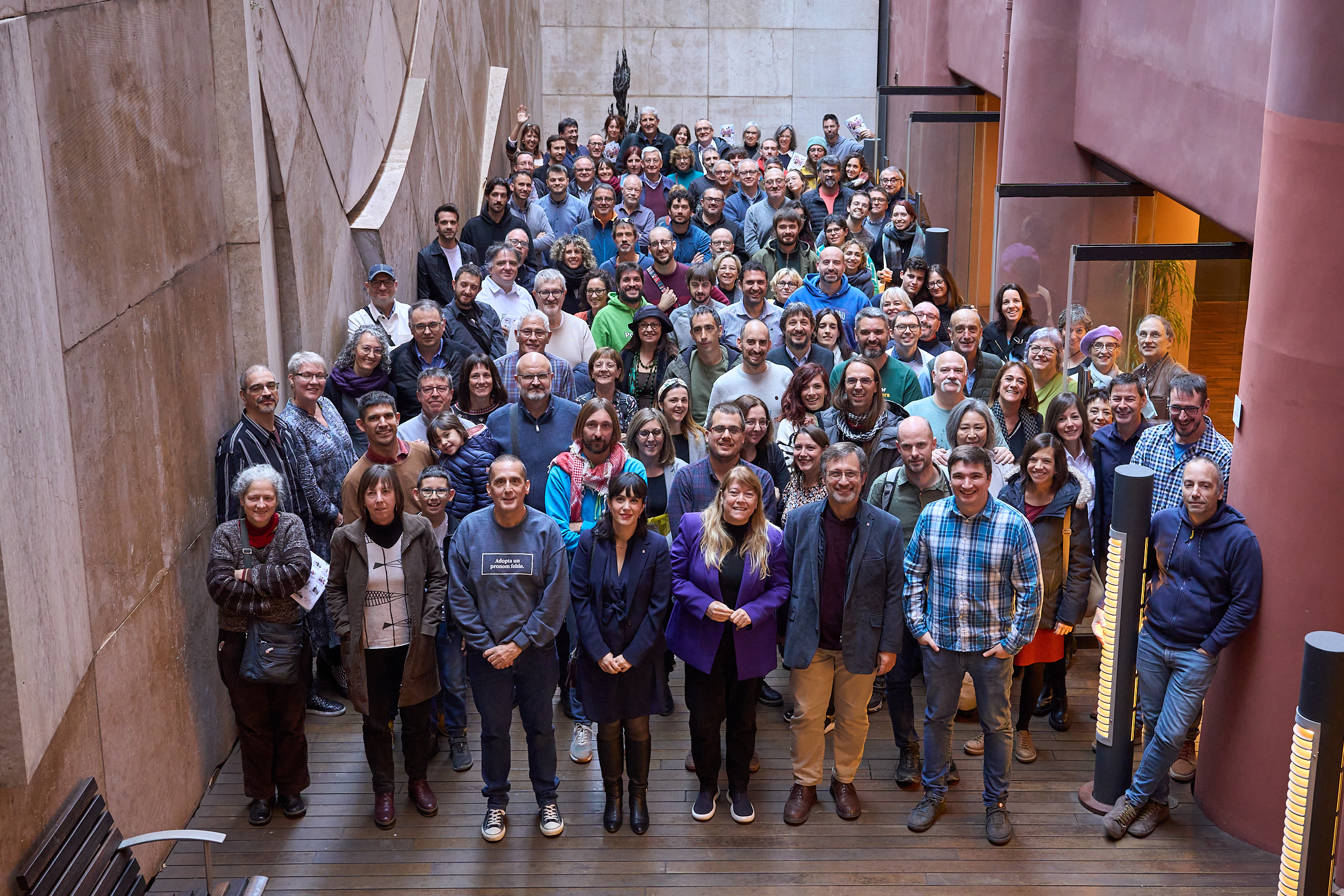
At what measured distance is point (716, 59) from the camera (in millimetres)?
24094

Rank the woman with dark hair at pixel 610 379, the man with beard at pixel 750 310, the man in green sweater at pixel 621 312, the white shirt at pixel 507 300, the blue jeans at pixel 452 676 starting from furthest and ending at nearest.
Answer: the white shirt at pixel 507 300 → the man in green sweater at pixel 621 312 → the man with beard at pixel 750 310 → the woman with dark hair at pixel 610 379 → the blue jeans at pixel 452 676

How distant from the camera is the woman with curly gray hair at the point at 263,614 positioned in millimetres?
5867

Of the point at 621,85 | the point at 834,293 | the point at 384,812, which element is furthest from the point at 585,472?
the point at 621,85

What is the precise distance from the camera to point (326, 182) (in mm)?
9047

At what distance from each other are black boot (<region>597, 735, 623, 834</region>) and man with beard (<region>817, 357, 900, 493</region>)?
1.97 meters

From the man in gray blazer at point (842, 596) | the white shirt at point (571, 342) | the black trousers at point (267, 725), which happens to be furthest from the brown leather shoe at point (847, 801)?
the white shirt at point (571, 342)

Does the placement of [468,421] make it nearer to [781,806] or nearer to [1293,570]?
[781,806]

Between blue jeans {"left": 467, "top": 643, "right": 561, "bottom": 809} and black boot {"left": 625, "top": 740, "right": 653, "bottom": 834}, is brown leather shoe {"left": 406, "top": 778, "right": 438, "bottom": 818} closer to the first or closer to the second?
blue jeans {"left": 467, "top": 643, "right": 561, "bottom": 809}

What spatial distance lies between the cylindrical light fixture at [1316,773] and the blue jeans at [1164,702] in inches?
40.4

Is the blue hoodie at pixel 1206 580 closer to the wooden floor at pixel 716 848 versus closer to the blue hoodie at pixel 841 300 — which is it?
the wooden floor at pixel 716 848

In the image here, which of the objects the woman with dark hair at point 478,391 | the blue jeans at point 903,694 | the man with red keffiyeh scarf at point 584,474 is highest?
the woman with dark hair at point 478,391

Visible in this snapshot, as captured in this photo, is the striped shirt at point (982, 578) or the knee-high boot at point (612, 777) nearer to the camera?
the striped shirt at point (982, 578)

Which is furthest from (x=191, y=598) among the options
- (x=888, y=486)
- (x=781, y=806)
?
(x=888, y=486)

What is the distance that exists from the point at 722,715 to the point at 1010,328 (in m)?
4.31
